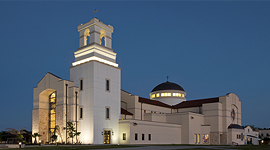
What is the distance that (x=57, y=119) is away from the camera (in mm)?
50938

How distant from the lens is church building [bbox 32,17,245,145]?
4925 cm

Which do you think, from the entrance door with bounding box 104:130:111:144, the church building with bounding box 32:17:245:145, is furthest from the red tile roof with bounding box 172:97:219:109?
the entrance door with bounding box 104:130:111:144

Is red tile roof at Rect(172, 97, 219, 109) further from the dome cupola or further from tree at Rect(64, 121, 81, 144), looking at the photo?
tree at Rect(64, 121, 81, 144)

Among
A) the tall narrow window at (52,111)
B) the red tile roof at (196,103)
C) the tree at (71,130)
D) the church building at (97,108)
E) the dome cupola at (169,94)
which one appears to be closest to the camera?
the tree at (71,130)

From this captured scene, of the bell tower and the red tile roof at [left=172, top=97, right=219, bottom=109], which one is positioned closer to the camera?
the bell tower

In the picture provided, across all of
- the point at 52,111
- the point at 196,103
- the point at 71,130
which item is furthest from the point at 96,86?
the point at 196,103

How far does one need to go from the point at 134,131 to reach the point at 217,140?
24150 mm

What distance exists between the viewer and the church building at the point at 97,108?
49.2m

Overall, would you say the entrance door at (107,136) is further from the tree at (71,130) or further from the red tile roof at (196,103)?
the red tile roof at (196,103)

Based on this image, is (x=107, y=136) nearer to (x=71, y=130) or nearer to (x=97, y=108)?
(x=97, y=108)

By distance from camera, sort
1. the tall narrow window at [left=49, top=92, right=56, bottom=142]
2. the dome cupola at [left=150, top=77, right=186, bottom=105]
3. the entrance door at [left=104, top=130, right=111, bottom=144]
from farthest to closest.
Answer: the dome cupola at [left=150, top=77, right=186, bottom=105] → the tall narrow window at [left=49, top=92, right=56, bottom=142] → the entrance door at [left=104, top=130, right=111, bottom=144]

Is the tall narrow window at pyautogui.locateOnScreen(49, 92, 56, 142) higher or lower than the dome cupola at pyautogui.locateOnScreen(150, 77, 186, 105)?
lower

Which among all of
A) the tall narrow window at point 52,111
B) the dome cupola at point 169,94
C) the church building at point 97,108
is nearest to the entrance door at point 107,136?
the church building at point 97,108

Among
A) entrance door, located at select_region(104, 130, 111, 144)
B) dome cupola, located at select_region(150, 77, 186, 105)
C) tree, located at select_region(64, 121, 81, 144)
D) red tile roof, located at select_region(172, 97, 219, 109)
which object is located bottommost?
entrance door, located at select_region(104, 130, 111, 144)
